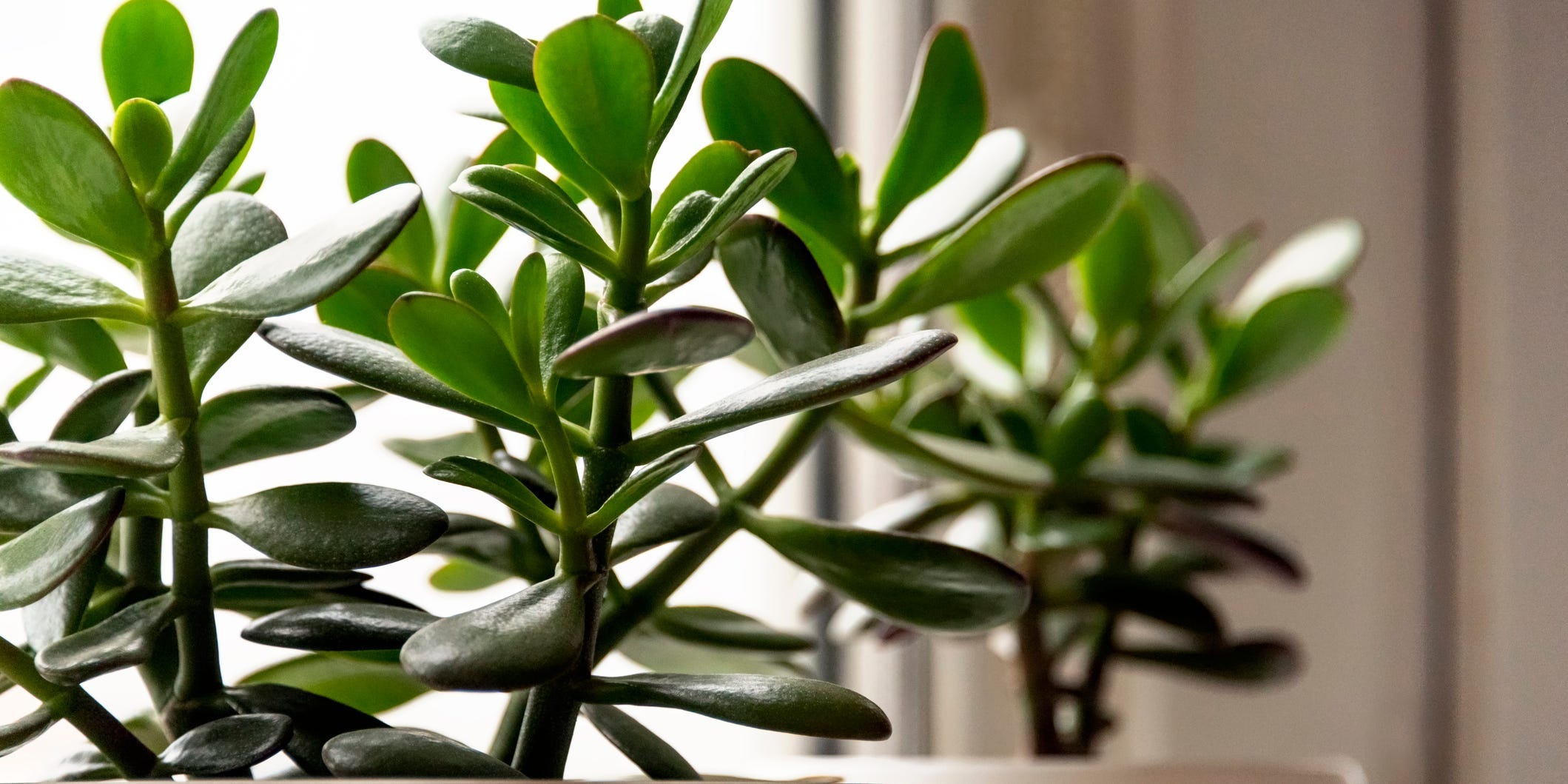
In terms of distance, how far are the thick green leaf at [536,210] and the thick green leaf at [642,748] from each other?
0.38ft

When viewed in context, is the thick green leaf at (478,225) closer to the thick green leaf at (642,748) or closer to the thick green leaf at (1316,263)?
the thick green leaf at (642,748)

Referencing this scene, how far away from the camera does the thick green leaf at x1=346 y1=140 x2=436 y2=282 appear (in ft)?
1.23

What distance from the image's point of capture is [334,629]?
0.91 ft

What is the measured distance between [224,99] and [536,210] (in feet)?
0.25

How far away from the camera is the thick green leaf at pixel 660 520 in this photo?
1.06 feet

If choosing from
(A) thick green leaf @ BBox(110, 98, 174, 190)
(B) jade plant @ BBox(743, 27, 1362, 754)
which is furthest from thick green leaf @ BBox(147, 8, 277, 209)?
(B) jade plant @ BBox(743, 27, 1362, 754)

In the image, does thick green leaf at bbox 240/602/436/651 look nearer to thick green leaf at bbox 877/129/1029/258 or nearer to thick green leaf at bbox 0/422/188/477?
thick green leaf at bbox 0/422/188/477

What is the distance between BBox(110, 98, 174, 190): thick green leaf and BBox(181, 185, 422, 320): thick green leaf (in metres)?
0.03

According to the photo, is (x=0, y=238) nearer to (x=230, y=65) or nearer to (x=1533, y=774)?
(x=230, y=65)

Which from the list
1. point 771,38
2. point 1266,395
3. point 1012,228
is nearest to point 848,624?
point 1012,228

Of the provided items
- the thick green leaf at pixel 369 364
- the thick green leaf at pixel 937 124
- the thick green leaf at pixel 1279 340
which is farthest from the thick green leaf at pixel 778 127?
the thick green leaf at pixel 1279 340

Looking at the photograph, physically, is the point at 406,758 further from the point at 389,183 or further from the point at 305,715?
the point at 389,183

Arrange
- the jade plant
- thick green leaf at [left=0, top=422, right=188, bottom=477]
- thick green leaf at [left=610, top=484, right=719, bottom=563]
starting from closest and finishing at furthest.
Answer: thick green leaf at [left=0, top=422, right=188, bottom=477], thick green leaf at [left=610, top=484, right=719, bottom=563], the jade plant

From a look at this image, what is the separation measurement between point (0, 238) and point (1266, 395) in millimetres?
1049
